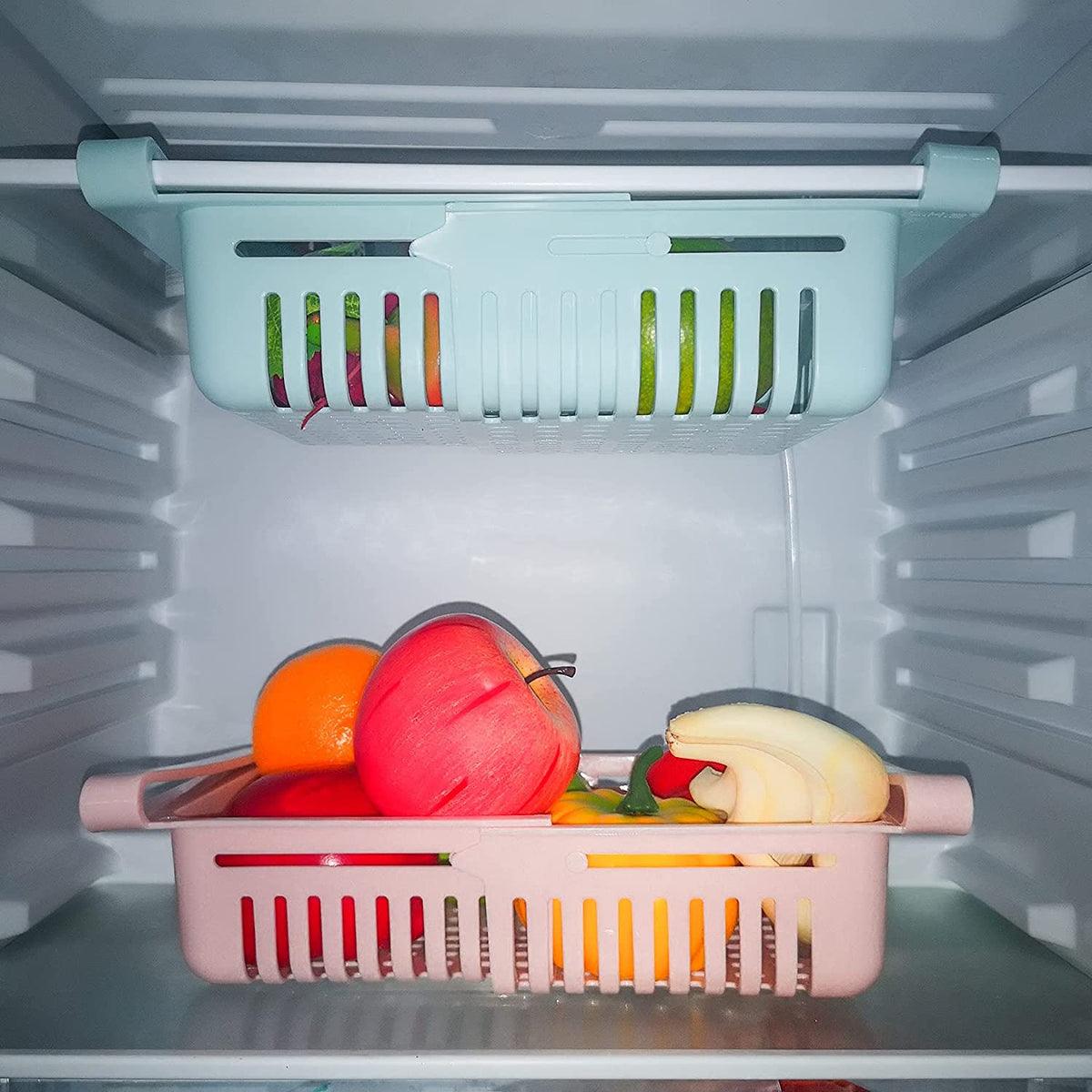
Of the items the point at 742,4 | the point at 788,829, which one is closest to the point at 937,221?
the point at 742,4

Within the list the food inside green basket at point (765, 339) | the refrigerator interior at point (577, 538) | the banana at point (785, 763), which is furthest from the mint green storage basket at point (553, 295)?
the banana at point (785, 763)

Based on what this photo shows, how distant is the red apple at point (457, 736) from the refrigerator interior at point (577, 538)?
0.57ft

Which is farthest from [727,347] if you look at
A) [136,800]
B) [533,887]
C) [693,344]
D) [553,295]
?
[136,800]

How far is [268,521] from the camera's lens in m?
1.07

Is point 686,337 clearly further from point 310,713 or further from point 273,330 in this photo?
point 310,713

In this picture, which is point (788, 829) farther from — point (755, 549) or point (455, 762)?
point (755, 549)

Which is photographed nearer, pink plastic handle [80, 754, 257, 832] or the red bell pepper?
pink plastic handle [80, 754, 257, 832]

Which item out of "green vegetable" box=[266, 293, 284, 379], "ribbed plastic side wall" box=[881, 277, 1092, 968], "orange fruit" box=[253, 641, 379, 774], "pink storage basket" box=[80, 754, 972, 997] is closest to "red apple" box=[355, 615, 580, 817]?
"pink storage basket" box=[80, 754, 972, 997]

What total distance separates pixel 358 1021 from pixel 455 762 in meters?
0.22

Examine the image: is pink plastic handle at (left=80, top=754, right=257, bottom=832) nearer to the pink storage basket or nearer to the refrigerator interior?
the pink storage basket

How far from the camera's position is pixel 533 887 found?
0.69 metres

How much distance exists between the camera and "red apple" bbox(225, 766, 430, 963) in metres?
0.71

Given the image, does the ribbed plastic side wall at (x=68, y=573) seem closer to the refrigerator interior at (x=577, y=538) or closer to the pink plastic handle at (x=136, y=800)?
the refrigerator interior at (x=577, y=538)

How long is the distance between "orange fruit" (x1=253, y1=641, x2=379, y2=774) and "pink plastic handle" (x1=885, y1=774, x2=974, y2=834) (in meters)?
0.49
